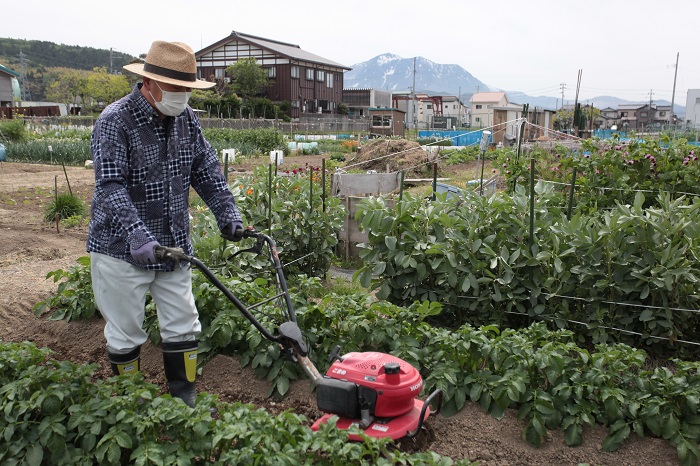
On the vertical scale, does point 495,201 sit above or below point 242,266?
above

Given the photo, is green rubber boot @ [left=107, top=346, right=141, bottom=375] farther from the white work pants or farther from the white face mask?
the white face mask

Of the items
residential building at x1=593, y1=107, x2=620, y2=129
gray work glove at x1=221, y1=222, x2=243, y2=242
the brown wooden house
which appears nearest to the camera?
gray work glove at x1=221, y1=222, x2=243, y2=242

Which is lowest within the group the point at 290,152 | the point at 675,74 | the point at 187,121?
the point at 290,152

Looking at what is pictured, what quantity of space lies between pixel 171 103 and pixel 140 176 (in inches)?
16.7

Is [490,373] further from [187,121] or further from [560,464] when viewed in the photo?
[187,121]

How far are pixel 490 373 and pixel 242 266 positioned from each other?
2594 millimetres

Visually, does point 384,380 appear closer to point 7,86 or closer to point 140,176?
point 140,176


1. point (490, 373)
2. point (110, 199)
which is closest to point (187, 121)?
point (110, 199)

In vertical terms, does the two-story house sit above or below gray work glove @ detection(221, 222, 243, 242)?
above

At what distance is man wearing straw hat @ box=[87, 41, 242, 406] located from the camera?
3270mm

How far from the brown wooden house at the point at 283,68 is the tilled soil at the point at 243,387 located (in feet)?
162

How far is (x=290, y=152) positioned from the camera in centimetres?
2838

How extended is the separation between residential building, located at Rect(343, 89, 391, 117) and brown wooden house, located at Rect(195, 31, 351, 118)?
28.8ft

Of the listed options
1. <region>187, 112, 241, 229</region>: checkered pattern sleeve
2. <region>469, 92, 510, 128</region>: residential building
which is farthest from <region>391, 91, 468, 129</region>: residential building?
<region>187, 112, 241, 229</region>: checkered pattern sleeve
